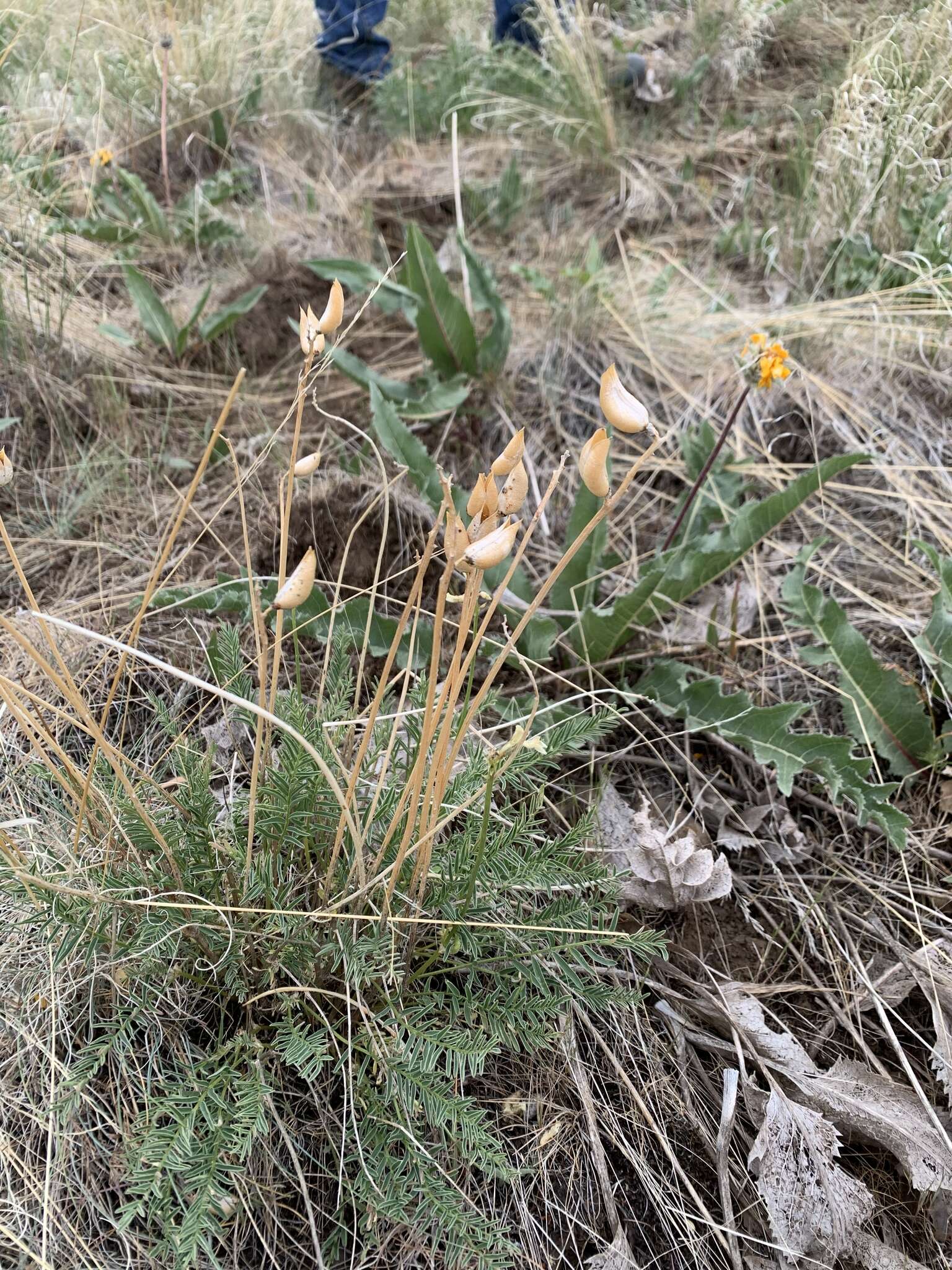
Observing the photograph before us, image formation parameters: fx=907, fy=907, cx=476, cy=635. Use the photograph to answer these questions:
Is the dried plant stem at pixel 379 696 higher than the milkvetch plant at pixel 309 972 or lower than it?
higher

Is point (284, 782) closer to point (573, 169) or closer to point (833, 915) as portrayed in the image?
point (833, 915)

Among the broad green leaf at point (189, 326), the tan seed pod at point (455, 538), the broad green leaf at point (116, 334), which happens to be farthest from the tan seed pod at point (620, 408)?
the broad green leaf at point (116, 334)

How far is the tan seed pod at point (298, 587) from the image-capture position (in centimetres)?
67

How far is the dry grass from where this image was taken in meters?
1.09

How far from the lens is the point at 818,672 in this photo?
1.62m

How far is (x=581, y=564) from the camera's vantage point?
1.61m

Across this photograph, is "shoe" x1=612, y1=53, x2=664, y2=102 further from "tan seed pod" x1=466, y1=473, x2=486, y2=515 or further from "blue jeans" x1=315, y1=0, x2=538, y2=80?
"tan seed pod" x1=466, y1=473, x2=486, y2=515

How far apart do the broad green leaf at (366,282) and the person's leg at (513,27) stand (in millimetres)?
2132

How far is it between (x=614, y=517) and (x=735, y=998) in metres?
1.03

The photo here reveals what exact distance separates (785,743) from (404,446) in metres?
0.84

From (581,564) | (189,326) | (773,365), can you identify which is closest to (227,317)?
(189,326)

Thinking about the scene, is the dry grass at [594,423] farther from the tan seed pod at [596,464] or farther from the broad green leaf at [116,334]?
the tan seed pod at [596,464]

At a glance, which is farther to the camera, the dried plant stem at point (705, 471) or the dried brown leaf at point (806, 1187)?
the dried plant stem at point (705, 471)

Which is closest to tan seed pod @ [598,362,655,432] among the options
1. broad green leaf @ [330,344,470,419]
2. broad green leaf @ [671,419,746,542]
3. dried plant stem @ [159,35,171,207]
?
broad green leaf @ [671,419,746,542]
